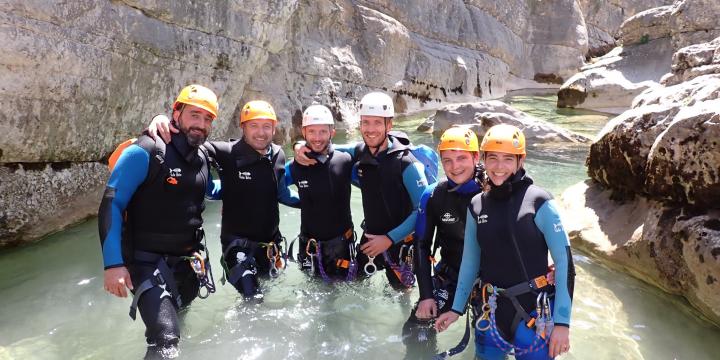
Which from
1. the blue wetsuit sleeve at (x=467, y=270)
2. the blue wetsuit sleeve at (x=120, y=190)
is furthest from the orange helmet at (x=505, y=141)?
the blue wetsuit sleeve at (x=120, y=190)

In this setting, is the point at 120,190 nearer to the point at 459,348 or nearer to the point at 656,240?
the point at 459,348

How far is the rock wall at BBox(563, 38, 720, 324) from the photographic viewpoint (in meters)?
5.01

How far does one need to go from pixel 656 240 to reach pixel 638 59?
20.6m

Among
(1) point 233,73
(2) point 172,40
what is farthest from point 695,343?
(1) point 233,73

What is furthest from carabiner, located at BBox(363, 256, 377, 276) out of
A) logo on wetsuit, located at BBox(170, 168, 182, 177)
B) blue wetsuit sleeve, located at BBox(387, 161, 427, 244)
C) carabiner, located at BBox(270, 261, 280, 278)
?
logo on wetsuit, located at BBox(170, 168, 182, 177)

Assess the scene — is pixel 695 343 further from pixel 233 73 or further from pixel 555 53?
pixel 555 53

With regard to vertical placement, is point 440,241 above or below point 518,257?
below

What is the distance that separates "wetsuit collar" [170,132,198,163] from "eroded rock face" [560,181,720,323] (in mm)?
5111

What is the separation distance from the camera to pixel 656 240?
5.58 meters

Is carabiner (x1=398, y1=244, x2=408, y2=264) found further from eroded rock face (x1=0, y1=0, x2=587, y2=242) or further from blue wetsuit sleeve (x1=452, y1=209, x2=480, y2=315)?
eroded rock face (x1=0, y1=0, x2=587, y2=242)

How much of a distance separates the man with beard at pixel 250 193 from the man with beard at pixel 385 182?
1.23 feet

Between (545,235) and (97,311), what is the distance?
188 inches

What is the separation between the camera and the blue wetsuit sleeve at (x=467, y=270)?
156 inches

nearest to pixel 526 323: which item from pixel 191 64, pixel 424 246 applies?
pixel 424 246
